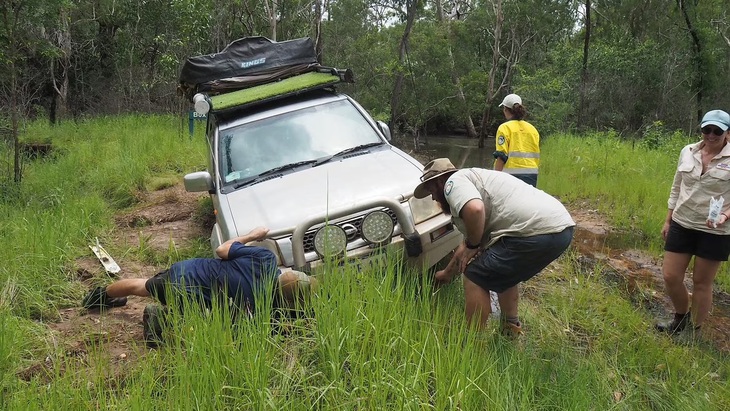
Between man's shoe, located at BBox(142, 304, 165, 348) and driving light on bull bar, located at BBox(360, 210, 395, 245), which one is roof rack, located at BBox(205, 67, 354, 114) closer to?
driving light on bull bar, located at BBox(360, 210, 395, 245)

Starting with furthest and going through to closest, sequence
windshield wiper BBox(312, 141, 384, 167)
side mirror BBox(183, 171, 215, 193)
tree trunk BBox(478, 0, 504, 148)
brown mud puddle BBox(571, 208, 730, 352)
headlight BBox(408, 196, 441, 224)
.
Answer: tree trunk BBox(478, 0, 504, 148) → windshield wiper BBox(312, 141, 384, 167) → side mirror BBox(183, 171, 215, 193) → brown mud puddle BBox(571, 208, 730, 352) → headlight BBox(408, 196, 441, 224)

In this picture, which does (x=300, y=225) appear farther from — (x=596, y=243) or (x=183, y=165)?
(x=183, y=165)

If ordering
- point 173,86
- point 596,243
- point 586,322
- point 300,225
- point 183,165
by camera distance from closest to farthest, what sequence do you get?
point 300,225 → point 586,322 → point 596,243 → point 183,165 → point 173,86

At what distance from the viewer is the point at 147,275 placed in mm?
5605

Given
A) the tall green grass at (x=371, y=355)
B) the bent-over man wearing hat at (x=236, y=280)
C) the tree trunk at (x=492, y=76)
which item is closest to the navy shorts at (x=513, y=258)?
the tall green grass at (x=371, y=355)

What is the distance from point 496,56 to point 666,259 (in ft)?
77.0

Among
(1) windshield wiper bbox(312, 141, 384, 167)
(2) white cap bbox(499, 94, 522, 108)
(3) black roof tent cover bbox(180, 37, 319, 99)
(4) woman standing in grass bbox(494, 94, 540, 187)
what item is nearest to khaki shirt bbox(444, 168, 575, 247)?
(1) windshield wiper bbox(312, 141, 384, 167)

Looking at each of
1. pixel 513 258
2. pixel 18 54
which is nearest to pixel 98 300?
pixel 513 258

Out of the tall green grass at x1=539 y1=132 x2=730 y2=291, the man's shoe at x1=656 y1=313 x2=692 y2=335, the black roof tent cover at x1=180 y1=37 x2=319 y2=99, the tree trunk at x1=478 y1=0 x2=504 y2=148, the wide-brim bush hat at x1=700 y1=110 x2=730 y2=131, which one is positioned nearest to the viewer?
the wide-brim bush hat at x1=700 y1=110 x2=730 y2=131

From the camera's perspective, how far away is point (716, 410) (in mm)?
3010

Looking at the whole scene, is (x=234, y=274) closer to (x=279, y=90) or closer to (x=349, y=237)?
(x=349, y=237)

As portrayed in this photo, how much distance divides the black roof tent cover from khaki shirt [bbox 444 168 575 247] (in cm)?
423

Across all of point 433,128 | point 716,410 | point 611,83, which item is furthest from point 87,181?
point 433,128

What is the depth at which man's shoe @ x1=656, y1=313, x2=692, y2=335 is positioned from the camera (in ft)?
14.7
